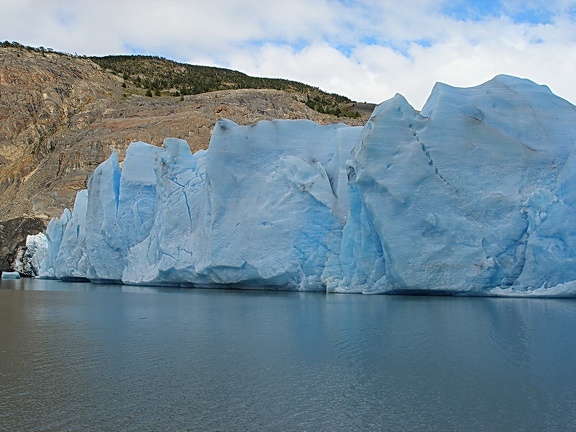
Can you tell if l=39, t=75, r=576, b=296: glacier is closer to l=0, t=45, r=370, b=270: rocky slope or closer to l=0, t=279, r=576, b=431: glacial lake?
l=0, t=279, r=576, b=431: glacial lake

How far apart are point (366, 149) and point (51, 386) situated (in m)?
10.4

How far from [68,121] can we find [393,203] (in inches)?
1365

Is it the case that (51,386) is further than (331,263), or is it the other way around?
(331,263)

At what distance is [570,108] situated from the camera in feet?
50.0

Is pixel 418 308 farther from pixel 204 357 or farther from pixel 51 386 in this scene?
pixel 51 386

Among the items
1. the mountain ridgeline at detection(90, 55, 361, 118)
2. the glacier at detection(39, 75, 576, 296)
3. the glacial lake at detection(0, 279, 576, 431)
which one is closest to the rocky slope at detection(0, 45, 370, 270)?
the mountain ridgeline at detection(90, 55, 361, 118)

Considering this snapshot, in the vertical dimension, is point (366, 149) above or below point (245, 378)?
above

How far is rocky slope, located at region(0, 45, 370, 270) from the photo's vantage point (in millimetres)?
39156

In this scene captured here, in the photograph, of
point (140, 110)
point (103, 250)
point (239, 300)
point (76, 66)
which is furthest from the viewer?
point (76, 66)

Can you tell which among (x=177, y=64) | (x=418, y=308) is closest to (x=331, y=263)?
(x=418, y=308)

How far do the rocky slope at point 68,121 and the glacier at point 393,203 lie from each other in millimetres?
20025

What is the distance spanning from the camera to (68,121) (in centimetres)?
4388

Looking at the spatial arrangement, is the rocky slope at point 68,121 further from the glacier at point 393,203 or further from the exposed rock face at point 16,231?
the glacier at point 393,203

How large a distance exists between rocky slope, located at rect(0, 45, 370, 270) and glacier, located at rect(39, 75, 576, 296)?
788 inches
